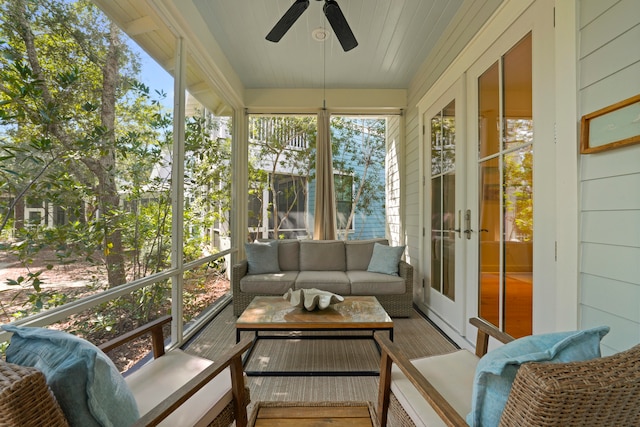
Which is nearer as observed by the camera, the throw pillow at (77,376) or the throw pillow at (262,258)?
the throw pillow at (77,376)

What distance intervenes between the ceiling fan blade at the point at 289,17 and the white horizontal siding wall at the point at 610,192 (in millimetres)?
1594

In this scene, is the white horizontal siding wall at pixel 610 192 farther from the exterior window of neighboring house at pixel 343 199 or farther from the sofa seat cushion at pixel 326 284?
the exterior window of neighboring house at pixel 343 199

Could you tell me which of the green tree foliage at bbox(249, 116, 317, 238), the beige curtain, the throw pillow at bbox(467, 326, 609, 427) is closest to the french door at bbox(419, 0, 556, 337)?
the throw pillow at bbox(467, 326, 609, 427)

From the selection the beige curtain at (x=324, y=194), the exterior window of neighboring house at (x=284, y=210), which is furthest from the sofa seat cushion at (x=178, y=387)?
the exterior window of neighboring house at (x=284, y=210)

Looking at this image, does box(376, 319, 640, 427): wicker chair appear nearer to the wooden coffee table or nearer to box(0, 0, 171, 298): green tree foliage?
the wooden coffee table

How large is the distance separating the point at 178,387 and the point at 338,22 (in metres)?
2.52

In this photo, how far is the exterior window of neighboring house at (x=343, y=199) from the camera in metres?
5.25

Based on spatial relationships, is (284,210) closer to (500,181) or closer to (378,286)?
(378,286)

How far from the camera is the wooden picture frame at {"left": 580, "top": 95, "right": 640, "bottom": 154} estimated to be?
1.17m

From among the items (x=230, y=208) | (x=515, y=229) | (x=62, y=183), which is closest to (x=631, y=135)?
(x=515, y=229)

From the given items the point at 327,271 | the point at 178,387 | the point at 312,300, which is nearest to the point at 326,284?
the point at 327,271

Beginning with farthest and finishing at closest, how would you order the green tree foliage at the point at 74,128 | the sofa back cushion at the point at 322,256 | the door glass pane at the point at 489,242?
the sofa back cushion at the point at 322,256, the door glass pane at the point at 489,242, the green tree foliage at the point at 74,128

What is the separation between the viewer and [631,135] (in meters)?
1.18

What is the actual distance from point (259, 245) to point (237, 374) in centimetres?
253
